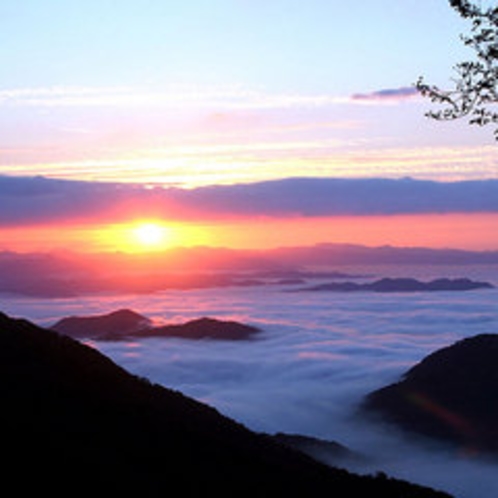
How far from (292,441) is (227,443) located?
400 feet

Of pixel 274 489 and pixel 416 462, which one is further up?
pixel 274 489

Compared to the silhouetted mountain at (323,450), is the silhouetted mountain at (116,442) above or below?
above

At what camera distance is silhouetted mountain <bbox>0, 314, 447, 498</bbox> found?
1054 inches

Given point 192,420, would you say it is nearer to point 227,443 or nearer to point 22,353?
point 227,443

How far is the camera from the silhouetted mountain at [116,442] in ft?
87.8

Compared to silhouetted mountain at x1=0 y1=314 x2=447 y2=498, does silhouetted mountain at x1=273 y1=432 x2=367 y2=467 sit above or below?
below

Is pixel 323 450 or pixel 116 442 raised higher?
pixel 116 442

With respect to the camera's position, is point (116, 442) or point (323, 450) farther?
point (323, 450)

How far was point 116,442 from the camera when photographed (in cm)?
3098

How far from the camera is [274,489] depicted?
102 ft

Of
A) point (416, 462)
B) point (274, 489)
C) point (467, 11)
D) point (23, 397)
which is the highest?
point (467, 11)

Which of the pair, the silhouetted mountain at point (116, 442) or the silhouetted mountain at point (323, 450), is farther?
the silhouetted mountain at point (323, 450)

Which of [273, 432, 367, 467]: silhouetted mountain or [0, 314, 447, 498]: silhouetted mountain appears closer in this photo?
[0, 314, 447, 498]: silhouetted mountain

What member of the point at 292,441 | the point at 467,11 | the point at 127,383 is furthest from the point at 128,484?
the point at 292,441
